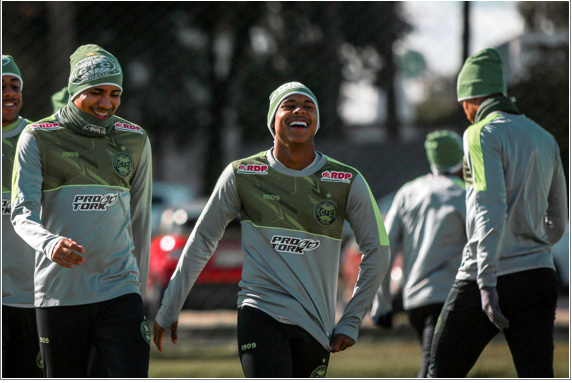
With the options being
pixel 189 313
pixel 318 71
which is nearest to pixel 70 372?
pixel 189 313

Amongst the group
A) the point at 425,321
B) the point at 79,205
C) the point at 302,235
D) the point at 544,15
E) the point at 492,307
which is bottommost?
the point at 425,321

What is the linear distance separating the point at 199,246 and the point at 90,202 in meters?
0.56

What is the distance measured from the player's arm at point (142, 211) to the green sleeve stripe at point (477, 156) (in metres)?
1.56

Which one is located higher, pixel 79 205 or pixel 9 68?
pixel 9 68

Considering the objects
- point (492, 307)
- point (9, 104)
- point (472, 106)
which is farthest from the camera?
point (9, 104)

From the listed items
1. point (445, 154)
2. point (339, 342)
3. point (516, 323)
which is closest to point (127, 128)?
point (339, 342)

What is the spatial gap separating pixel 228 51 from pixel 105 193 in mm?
16614

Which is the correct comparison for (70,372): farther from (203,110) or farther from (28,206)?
(203,110)

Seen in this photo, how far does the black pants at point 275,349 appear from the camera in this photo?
13.7 ft

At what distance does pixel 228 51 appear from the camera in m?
21.0

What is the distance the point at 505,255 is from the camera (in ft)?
15.4

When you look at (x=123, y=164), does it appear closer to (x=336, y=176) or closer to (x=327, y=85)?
(x=336, y=176)

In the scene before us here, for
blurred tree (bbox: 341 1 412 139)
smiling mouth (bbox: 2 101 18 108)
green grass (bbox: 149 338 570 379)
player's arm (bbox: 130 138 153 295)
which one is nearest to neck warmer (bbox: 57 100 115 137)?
player's arm (bbox: 130 138 153 295)

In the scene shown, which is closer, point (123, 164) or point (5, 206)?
point (123, 164)
